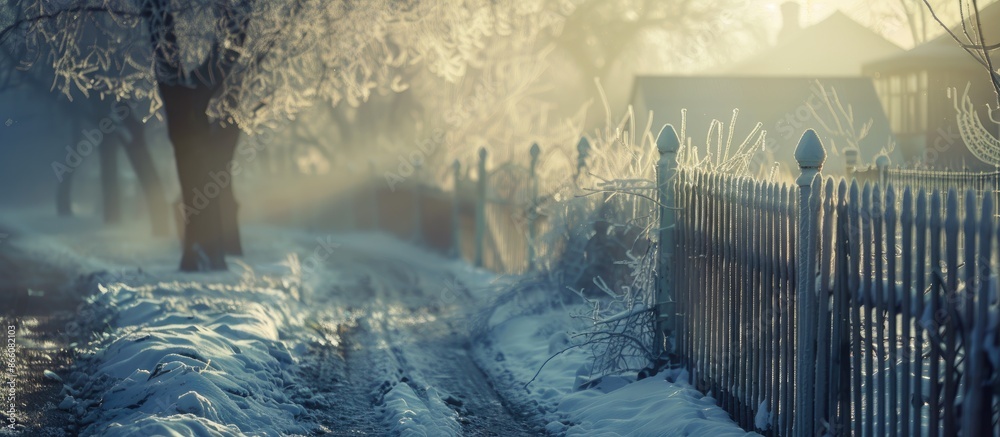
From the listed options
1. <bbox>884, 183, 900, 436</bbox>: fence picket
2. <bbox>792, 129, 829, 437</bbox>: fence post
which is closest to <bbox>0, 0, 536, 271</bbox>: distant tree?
<bbox>792, 129, 829, 437</bbox>: fence post

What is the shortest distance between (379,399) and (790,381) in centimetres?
353

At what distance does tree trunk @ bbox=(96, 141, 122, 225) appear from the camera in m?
28.6

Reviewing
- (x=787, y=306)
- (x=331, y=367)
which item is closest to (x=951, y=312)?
(x=787, y=306)

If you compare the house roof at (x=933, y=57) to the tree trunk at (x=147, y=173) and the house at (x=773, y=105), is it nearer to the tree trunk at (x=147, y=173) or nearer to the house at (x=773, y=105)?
the house at (x=773, y=105)

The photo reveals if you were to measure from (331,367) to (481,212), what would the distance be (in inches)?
364

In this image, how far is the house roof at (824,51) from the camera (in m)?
41.7

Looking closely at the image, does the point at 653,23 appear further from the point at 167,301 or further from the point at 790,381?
the point at 790,381

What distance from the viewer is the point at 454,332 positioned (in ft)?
37.6

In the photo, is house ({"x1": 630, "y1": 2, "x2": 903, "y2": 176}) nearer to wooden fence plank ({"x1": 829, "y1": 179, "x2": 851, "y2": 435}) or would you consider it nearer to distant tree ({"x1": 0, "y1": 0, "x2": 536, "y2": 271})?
distant tree ({"x1": 0, "y1": 0, "x2": 536, "y2": 271})

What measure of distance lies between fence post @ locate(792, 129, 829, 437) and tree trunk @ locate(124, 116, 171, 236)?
2079cm

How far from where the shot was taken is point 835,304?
4898 millimetres

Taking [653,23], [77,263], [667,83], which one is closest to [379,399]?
[77,263]

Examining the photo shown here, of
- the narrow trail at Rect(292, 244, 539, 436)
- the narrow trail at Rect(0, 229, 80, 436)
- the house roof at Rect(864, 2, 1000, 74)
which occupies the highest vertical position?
the house roof at Rect(864, 2, 1000, 74)

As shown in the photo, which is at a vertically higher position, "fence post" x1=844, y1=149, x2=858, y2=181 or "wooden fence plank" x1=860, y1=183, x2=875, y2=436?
"fence post" x1=844, y1=149, x2=858, y2=181
